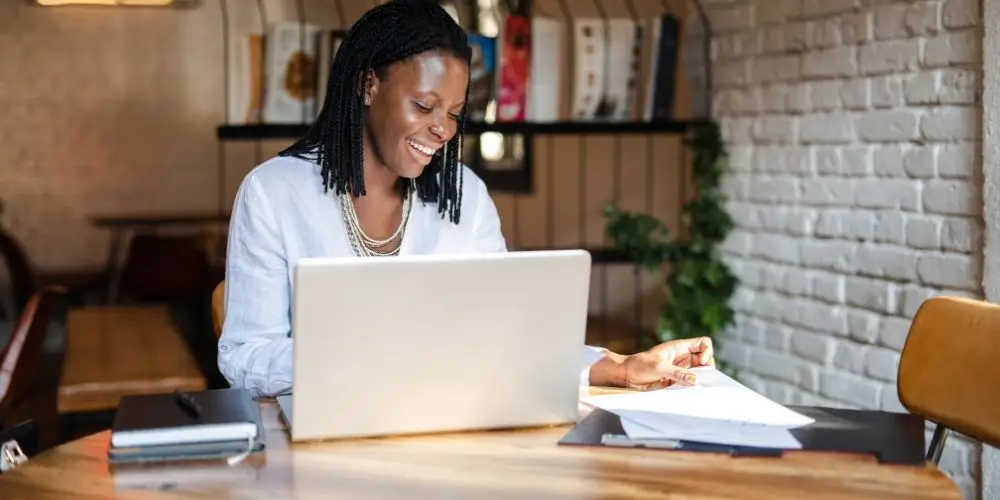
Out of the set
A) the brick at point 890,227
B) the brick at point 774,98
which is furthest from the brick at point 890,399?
the brick at point 774,98

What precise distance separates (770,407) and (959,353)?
1.23 feet

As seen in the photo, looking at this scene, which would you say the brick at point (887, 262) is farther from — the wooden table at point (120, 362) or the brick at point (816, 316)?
the wooden table at point (120, 362)

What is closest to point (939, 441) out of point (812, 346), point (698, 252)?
point (812, 346)

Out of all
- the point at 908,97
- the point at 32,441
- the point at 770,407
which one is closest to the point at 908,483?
the point at 770,407

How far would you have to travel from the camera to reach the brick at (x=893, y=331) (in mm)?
2721

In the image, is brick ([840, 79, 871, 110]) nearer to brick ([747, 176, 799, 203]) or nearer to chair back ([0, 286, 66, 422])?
brick ([747, 176, 799, 203])

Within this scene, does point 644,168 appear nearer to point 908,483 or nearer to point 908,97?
point 908,97

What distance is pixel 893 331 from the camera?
9.03ft

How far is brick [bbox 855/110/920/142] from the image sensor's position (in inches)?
104

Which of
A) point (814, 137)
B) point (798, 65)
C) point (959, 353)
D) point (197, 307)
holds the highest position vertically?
point (798, 65)

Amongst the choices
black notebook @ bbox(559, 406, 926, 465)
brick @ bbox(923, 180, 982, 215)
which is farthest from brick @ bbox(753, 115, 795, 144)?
black notebook @ bbox(559, 406, 926, 465)

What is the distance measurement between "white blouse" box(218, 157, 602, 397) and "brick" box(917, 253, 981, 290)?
1.10 m

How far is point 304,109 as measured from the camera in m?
3.23

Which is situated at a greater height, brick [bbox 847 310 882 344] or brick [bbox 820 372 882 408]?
brick [bbox 847 310 882 344]
